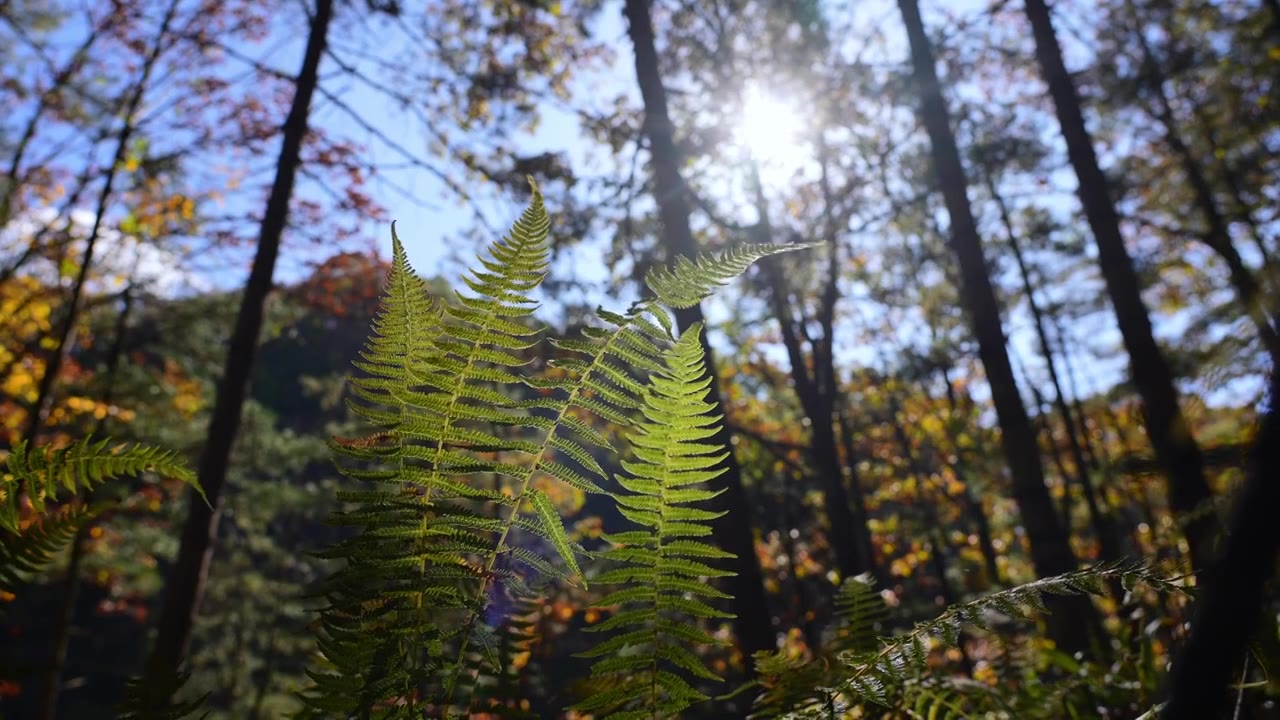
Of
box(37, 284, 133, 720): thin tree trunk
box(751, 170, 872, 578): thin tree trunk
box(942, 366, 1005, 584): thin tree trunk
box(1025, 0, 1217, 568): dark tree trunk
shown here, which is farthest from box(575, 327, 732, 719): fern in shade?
box(942, 366, 1005, 584): thin tree trunk

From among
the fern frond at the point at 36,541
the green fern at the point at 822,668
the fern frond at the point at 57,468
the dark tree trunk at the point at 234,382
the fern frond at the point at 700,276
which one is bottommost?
the green fern at the point at 822,668

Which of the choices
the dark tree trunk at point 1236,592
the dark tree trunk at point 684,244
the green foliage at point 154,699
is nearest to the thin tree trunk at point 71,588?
the dark tree trunk at point 684,244

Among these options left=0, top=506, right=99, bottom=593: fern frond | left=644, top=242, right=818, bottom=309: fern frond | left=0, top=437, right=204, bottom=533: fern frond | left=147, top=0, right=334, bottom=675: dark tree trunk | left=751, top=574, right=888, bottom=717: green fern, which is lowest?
left=751, top=574, right=888, bottom=717: green fern

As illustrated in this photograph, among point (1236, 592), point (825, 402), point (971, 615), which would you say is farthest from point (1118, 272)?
point (1236, 592)

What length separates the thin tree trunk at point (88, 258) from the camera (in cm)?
754

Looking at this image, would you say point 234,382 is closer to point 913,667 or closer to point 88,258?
point 88,258

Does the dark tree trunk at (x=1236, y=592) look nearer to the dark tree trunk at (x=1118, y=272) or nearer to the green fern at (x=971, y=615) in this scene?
the green fern at (x=971, y=615)

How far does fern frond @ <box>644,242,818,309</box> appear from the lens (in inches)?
38.7

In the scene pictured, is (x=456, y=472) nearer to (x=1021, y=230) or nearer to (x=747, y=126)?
(x=747, y=126)

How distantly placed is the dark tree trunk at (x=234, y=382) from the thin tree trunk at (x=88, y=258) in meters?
2.49

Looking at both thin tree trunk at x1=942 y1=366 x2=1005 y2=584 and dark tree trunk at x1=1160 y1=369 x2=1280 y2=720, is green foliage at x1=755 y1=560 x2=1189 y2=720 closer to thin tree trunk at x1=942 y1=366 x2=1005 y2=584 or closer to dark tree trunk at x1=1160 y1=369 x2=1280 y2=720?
dark tree trunk at x1=1160 y1=369 x2=1280 y2=720

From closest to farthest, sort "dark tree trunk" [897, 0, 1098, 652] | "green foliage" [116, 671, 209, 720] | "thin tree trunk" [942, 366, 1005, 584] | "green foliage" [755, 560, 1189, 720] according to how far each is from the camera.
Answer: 1. "green foliage" [116, 671, 209, 720]
2. "green foliage" [755, 560, 1189, 720]
3. "dark tree trunk" [897, 0, 1098, 652]
4. "thin tree trunk" [942, 366, 1005, 584]

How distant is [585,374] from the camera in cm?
94

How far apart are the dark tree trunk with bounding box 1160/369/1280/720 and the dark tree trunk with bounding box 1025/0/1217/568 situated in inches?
196
